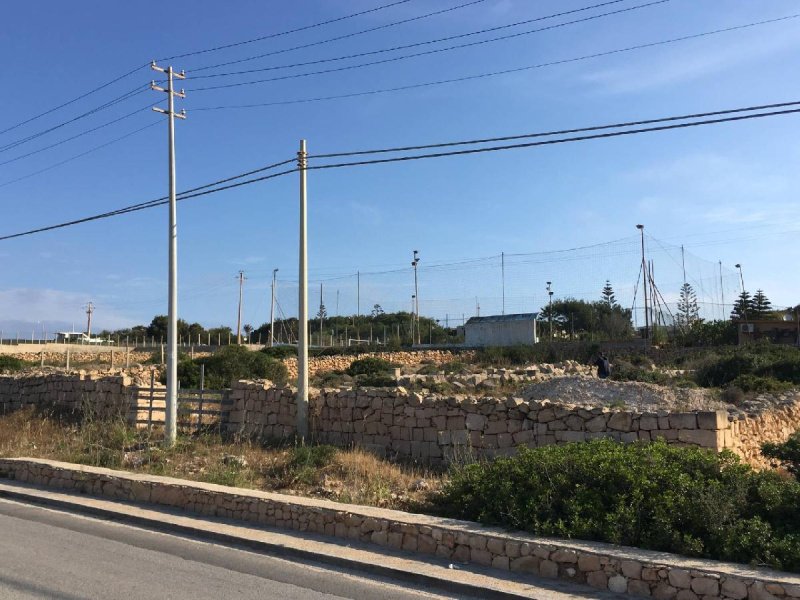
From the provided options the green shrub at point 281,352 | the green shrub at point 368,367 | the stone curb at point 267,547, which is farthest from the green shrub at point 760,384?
the green shrub at point 281,352

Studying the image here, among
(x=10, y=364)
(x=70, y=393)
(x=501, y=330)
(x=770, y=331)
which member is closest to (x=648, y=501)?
(x=70, y=393)

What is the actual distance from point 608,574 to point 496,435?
25.6 feet

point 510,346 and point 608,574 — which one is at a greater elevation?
point 510,346

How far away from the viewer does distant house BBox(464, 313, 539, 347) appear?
4850cm

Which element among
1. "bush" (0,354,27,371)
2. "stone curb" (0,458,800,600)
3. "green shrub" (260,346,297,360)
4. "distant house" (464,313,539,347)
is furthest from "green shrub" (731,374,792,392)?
"bush" (0,354,27,371)

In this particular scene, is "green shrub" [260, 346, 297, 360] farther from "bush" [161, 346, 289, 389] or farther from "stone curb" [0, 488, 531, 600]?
"stone curb" [0, 488, 531, 600]

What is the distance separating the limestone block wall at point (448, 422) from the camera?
43.4 ft

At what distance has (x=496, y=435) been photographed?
1516 centimetres

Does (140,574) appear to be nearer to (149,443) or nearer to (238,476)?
(238,476)

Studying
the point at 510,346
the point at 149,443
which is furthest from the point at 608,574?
the point at 510,346

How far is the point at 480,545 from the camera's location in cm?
845

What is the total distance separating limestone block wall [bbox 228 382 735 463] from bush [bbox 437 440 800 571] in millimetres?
3842

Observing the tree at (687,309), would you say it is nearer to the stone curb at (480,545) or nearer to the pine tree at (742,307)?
the pine tree at (742,307)

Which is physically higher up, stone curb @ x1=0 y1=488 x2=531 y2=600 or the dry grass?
the dry grass
